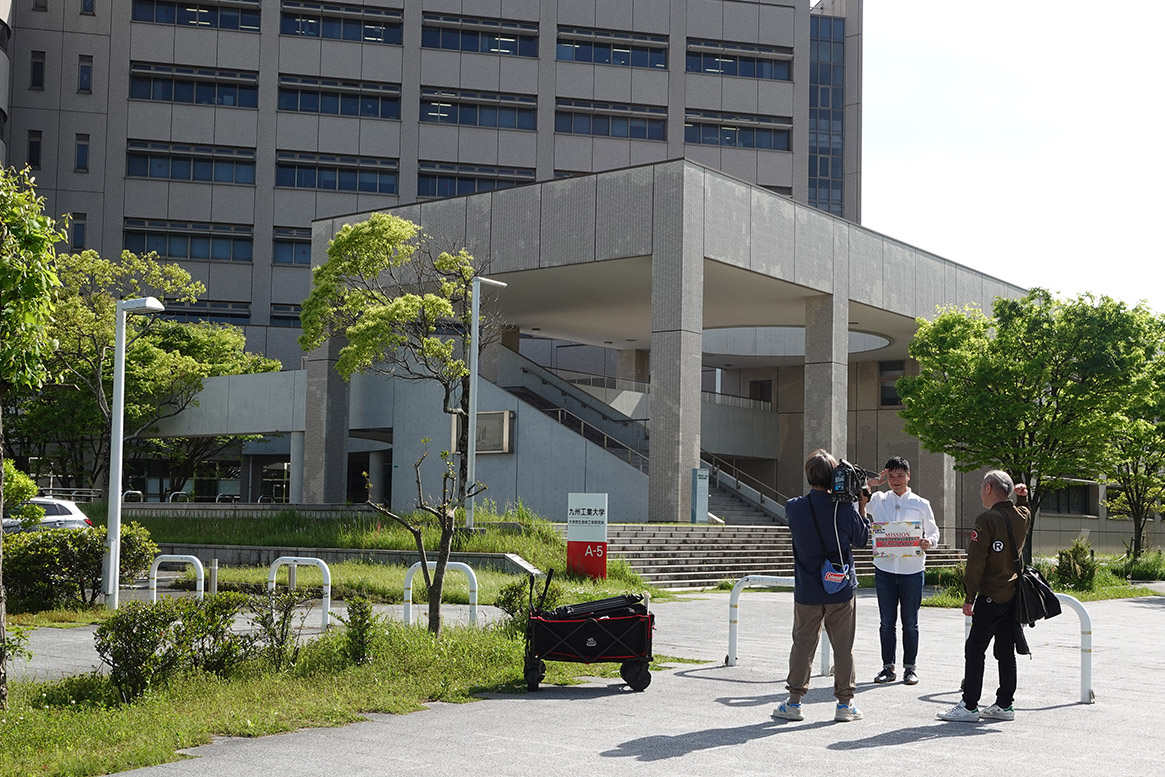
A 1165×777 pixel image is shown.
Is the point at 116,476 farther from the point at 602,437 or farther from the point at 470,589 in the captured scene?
the point at 602,437

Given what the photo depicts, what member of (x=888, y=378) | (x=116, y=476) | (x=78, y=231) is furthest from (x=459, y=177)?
(x=116, y=476)

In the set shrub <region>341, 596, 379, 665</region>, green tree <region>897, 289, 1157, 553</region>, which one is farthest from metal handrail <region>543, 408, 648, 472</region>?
shrub <region>341, 596, 379, 665</region>

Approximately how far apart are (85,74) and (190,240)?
9.80m

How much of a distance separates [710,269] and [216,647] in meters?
24.0

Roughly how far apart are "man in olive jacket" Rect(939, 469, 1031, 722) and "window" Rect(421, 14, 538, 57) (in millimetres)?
59204

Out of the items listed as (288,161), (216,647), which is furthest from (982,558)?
(288,161)

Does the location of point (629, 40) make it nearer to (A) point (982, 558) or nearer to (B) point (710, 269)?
(B) point (710, 269)

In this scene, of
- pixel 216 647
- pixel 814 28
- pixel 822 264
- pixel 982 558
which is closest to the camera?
pixel 982 558

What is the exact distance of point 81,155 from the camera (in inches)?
2414

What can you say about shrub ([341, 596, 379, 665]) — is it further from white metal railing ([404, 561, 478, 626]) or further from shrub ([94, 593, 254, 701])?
white metal railing ([404, 561, 478, 626])

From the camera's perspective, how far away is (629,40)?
215 feet

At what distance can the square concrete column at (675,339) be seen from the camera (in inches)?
1163

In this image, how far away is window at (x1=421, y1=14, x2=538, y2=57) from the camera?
2517 inches

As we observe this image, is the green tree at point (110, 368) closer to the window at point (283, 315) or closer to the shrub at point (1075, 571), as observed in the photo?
the window at point (283, 315)
